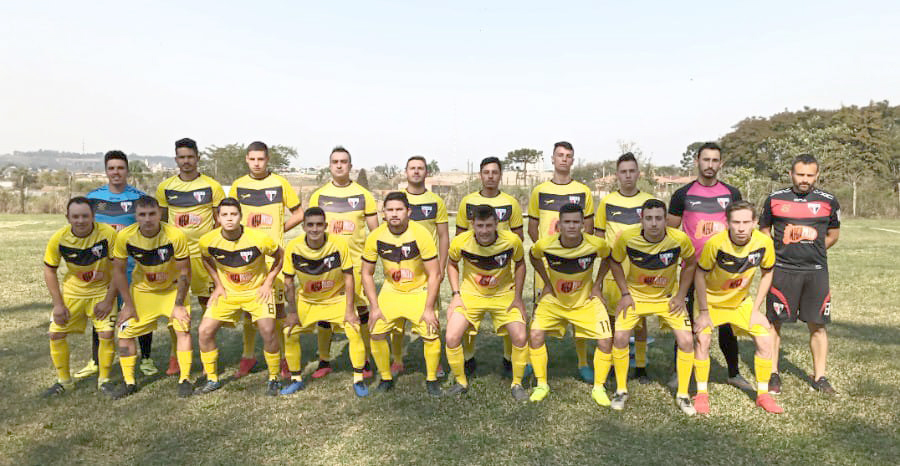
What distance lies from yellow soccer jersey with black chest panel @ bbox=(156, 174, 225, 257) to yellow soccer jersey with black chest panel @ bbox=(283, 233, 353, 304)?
121 cm

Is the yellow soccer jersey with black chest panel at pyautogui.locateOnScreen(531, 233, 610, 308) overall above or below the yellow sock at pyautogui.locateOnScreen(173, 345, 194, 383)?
above

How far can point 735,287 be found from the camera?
14.6 feet

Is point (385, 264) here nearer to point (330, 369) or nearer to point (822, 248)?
point (330, 369)

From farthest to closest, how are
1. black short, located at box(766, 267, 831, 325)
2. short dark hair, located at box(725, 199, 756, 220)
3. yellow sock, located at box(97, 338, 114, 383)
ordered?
yellow sock, located at box(97, 338, 114, 383)
black short, located at box(766, 267, 831, 325)
short dark hair, located at box(725, 199, 756, 220)

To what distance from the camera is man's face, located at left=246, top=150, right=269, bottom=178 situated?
5355mm

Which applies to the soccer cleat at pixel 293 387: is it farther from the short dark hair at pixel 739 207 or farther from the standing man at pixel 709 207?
the short dark hair at pixel 739 207

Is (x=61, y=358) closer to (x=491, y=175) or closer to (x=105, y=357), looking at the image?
(x=105, y=357)

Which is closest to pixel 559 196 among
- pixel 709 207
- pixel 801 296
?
pixel 709 207

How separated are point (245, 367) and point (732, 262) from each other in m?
4.60

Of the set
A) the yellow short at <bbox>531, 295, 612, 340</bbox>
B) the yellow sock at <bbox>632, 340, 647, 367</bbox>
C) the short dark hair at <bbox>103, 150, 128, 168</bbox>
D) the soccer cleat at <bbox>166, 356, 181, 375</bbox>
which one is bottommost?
the soccer cleat at <bbox>166, 356, 181, 375</bbox>

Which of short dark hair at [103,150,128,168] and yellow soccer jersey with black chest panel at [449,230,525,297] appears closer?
yellow soccer jersey with black chest panel at [449,230,525,297]

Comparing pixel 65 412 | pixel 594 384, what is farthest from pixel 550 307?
pixel 65 412

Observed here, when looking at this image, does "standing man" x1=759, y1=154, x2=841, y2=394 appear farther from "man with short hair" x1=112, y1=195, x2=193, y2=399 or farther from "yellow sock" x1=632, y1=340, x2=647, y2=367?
"man with short hair" x1=112, y1=195, x2=193, y2=399

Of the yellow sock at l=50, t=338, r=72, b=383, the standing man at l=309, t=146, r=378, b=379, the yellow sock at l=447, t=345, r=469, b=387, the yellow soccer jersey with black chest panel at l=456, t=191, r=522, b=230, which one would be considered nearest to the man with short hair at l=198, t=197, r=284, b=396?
the standing man at l=309, t=146, r=378, b=379
